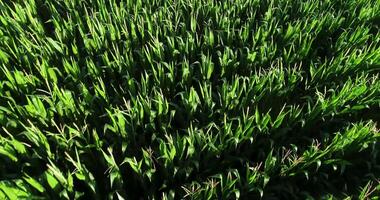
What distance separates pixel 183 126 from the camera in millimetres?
1647

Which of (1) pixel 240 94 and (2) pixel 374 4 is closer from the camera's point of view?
(1) pixel 240 94

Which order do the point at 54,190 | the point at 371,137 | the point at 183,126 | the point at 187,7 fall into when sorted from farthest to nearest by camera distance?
the point at 187,7
the point at 183,126
the point at 371,137
the point at 54,190

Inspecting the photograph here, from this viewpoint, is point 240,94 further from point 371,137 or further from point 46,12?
point 46,12

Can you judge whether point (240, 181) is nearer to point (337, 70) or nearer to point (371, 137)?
point (371, 137)

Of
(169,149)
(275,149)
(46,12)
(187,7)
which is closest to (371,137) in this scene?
(275,149)

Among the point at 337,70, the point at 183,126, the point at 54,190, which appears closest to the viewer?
the point at 54,190

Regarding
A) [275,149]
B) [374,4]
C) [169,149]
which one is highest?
[374,4]

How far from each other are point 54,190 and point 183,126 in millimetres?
578

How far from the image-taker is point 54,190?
4.25 feet

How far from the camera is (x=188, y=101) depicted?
1.58m

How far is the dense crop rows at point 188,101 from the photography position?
1429 mm

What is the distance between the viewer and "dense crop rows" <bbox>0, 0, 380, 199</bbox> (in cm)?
143

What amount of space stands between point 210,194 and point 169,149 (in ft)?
0.83

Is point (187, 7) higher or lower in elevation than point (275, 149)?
higher
